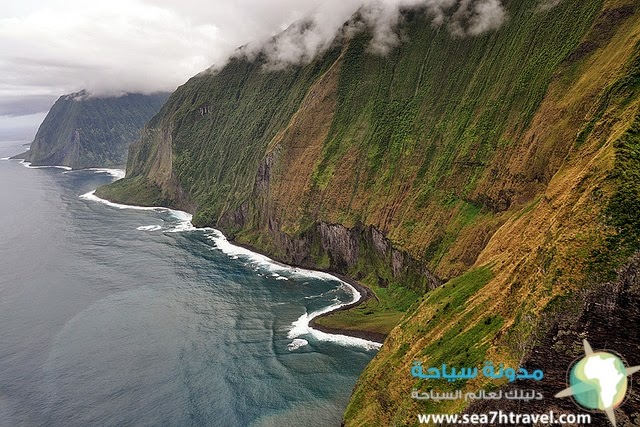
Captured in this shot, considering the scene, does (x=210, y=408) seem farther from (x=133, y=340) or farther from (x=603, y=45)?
(x=603, y=45)

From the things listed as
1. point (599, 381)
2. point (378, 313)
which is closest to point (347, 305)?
point (378, 313)

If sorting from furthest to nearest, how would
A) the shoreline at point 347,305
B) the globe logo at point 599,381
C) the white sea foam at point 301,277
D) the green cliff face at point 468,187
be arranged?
the shoreline at point 347,305, the white sea foam at point 301,277, the green cliff face at point 468,187, the globe logo at point 599,381

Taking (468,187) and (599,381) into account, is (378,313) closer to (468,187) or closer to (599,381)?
(468,187)

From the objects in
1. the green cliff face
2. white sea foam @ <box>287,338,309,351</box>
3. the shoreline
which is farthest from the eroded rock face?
white sea foam @ <box>287,338,309,351</box>

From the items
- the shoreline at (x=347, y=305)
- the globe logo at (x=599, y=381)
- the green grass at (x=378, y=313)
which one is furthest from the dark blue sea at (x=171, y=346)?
the globe logo at (x=599, y=381)

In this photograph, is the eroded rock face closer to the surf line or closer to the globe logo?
the globe logo

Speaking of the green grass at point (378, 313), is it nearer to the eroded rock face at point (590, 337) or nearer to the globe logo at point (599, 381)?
the eroded rock face at point (590, 337)
